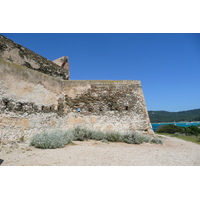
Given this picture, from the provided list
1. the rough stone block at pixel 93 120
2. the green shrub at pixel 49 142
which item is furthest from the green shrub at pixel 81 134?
the green shrub at pixel 49 142

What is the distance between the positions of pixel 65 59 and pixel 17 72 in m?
6.33

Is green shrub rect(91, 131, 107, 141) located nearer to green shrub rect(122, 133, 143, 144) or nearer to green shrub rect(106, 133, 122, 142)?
green shrub rect(106, 133, 122, 142)

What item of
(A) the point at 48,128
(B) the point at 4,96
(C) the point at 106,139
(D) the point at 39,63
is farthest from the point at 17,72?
(C) the point at 106,139

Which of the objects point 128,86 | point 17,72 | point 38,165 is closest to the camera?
point 38,165

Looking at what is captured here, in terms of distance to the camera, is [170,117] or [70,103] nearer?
[70,103]

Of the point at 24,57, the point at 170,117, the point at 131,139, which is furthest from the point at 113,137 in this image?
the point at 170,117

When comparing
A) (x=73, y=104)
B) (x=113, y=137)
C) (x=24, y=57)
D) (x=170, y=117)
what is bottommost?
(x=113, y=137)

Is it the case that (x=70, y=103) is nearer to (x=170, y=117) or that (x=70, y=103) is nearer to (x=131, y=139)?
(x=131, y=139)

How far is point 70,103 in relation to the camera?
343 inches

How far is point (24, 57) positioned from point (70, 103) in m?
3.53

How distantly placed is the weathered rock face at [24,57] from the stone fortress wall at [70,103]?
3.0 inches

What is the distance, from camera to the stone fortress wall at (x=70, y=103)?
20.4 feet

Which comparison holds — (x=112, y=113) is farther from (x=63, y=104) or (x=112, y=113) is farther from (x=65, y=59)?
(x=65, y=59)

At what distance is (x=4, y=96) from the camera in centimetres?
548
